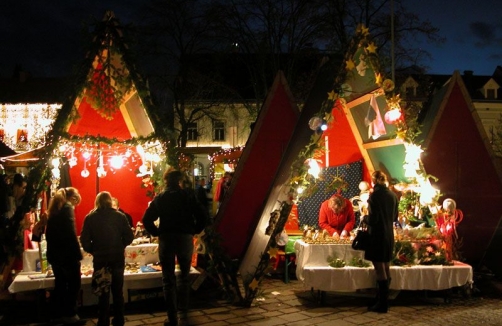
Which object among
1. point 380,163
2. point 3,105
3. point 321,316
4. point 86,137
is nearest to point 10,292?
point 86,137

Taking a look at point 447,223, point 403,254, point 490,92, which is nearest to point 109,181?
point 403,254

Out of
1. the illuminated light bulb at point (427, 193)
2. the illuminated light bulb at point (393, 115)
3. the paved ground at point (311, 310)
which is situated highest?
the illuminated light bulb at point (393, 115)

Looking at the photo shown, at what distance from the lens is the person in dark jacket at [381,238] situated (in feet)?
22.0

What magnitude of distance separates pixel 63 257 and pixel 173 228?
1495 mm

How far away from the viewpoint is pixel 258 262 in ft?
23.6

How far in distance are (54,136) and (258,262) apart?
3.33m

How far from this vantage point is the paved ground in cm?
634

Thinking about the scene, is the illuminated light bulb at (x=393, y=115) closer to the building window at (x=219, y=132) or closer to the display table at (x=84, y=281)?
the display table at (x=84, y=281)

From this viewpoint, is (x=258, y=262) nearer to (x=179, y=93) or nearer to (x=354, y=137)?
(x=354, y=137)

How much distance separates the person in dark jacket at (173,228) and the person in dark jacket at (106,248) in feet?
1.23

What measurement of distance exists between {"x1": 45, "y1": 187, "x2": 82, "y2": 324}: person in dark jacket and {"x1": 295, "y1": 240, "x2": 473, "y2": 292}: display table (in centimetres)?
307

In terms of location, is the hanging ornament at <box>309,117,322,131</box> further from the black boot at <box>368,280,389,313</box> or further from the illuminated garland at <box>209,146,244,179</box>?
the illuminated garland at <box>209,146,244,179</box>

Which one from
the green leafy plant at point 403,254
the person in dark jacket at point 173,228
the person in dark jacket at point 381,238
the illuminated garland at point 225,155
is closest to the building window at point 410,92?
the illuminated garland at point 225,155

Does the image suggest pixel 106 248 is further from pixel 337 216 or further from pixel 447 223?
pixel 447 223
